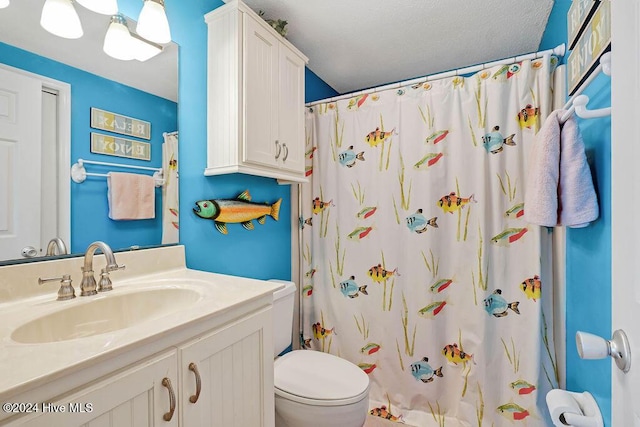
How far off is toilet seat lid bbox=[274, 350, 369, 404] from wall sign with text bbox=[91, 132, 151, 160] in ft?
3.85

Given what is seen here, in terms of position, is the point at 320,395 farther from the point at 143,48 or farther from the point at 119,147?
the point at 143,48

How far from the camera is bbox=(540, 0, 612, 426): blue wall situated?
0.90 metres

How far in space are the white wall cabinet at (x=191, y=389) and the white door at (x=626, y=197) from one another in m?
0.85

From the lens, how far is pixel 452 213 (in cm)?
162

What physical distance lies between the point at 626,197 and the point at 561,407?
680 mm

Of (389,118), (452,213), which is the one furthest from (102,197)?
(452,213)

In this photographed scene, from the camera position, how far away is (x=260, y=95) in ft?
4.57

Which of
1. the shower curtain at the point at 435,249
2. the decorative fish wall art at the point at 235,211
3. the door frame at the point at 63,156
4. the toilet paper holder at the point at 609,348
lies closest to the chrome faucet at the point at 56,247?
the door frame at the point at 63,156

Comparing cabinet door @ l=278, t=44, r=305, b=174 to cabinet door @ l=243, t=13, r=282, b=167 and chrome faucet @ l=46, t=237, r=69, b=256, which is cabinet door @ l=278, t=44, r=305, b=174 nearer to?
cabinet door @ l=243, t=13, r=282, b=167

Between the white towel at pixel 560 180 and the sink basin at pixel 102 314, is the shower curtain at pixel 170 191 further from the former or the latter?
the white towel at pixel 560 180

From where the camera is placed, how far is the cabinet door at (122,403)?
51cm

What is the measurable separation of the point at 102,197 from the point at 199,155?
446mm

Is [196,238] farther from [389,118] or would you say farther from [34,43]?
[389,118]

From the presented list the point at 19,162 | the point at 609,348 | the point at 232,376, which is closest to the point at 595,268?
the point at 609,348
